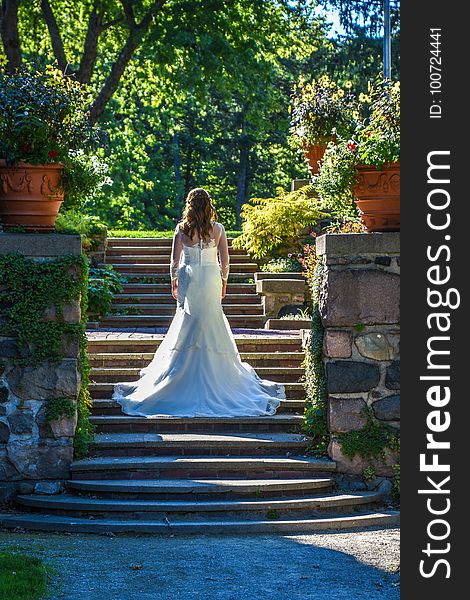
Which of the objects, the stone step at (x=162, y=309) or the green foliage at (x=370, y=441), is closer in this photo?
the green foliage at (x=370, y=441)

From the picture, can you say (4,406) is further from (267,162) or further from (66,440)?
(267,162)

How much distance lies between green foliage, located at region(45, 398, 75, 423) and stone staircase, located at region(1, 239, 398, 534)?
391 millimetres

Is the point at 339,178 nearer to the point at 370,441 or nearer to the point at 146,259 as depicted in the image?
the point at 370,441

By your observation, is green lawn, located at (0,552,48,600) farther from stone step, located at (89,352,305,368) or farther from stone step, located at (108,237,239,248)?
stone step, located at (108,237,239,248)

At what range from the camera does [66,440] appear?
816 centimetres

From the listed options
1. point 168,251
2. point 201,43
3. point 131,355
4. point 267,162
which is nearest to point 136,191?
point 267,162

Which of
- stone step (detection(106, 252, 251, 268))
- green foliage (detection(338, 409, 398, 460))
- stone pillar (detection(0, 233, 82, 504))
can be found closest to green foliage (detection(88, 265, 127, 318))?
stone step (detection(106, 252, 251, 268))

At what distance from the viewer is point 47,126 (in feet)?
27.3

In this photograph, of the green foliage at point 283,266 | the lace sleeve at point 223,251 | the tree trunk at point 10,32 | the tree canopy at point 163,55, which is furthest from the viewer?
the tree canopy at point 163,55

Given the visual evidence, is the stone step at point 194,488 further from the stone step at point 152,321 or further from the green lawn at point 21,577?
the stone step at point 152,321

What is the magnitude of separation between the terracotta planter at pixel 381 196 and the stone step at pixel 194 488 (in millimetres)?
2085

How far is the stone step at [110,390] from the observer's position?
30.5 ft

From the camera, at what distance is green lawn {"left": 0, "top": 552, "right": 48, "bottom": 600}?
17.9 ft

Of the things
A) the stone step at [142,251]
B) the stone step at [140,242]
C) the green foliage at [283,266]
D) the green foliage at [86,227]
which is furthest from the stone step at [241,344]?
the stone step at [140,242]
